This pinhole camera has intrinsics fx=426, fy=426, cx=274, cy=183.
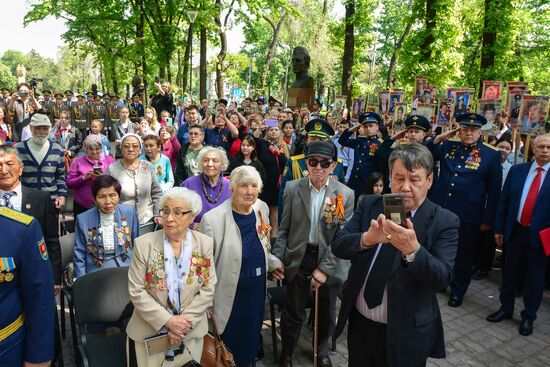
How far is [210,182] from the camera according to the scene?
4.58 m

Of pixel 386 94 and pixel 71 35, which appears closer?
pixel 386 94

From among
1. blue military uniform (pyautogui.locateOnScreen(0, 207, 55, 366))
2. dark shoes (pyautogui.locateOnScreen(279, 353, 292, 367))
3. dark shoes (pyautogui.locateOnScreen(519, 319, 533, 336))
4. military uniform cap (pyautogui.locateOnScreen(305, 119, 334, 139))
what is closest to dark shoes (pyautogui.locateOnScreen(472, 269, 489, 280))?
dark shoes (pyautogui.locateOnScreen(519, 319, 533, 336))

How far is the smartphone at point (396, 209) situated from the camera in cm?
188

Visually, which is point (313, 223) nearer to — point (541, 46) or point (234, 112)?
point (234, 112)

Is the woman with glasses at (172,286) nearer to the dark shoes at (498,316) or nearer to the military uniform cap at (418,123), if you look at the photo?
the dark shoes at (498,316)

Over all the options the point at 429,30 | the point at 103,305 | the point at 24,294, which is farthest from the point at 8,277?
the point at 429,30

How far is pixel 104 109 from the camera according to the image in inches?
633

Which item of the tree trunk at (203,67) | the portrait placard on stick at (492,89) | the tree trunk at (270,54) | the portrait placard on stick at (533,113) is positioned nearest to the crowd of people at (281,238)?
the portrait placard on stick at (533,113)

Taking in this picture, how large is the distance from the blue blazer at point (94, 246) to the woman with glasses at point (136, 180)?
80cm

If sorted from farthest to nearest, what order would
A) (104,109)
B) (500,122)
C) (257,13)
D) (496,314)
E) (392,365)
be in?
(257,13)
(104,109)
(500,122)
(496,314)
(392,365)

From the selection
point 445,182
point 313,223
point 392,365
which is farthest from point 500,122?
point 392,365

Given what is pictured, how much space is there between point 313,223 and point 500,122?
A: 626 centimetres

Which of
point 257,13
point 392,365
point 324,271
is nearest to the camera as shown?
point 392,365

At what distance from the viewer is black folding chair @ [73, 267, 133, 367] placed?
127 inches
